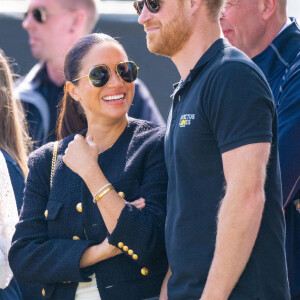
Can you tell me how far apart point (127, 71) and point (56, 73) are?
1837mm

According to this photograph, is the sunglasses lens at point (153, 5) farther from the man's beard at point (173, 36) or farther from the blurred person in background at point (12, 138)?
the blurred person in background at point (12, 138)

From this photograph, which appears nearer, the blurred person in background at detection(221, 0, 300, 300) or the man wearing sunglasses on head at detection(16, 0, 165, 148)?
the blurred person in background at detection(221, 0, 300, 300)

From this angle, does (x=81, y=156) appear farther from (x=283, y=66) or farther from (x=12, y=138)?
(x=12, y=138)

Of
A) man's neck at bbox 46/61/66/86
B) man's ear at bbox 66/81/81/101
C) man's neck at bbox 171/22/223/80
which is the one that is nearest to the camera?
man's neck at bbox 171/22/223/80

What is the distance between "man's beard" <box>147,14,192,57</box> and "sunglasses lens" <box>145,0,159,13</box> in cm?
8

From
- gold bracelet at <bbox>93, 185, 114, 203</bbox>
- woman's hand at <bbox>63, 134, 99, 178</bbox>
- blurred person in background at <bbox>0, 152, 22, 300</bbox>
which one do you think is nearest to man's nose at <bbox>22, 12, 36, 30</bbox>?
blurred person in background at <bbox>0, 152, 22, 300</bbox>

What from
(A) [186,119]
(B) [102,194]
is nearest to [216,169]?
(A) [186,119]

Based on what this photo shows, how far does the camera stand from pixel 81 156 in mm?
2965

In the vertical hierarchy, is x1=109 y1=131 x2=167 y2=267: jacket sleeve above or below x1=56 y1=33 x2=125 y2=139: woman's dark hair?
below

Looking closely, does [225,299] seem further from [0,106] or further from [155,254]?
[0,106]

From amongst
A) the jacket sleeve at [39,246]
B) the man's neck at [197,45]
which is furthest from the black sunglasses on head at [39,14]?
the man's neck at [197,45]

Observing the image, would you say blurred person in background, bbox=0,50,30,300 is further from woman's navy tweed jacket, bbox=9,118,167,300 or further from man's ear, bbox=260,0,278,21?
man's ear, bbox=260,0,278,21

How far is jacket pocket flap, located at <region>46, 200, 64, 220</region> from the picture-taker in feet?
9.94

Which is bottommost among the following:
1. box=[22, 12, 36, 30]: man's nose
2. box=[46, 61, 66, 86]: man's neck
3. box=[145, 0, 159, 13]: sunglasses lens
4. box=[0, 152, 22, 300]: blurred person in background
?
box=[0, 152, 22, 300]: blurred person in background
